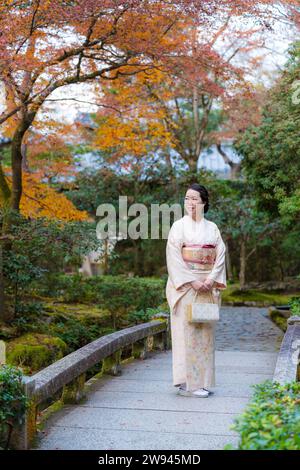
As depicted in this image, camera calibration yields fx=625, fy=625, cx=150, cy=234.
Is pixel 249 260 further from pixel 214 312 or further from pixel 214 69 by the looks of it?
pixel 214 312

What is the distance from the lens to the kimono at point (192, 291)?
19.5 ft

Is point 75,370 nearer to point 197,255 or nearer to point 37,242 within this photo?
point 197,255

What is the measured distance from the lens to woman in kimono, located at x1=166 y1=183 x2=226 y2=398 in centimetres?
593

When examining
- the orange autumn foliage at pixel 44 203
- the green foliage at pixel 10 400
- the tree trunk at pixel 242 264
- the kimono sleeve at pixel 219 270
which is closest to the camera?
the green foliage at pixel 10 400

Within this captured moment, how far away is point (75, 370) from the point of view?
5.54m

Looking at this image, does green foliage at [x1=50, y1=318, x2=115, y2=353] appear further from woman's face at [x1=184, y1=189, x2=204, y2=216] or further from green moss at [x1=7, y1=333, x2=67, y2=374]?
woman's face at [x1=184, y1=189, x2=204, y2=216]

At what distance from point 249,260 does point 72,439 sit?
21098 millimetres

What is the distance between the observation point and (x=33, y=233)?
963 cm

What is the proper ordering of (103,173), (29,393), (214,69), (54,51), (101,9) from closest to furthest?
(29,393)
(101,9)
(54,51)
(214,69)
(103,173)

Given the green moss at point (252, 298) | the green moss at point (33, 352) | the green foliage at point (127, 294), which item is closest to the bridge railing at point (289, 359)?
the green moss at point (33, 352)

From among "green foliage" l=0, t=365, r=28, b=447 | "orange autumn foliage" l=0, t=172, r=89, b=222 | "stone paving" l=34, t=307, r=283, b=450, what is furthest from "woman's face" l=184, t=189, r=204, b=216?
"orange autumn foliage" l=0, t=172, r=89, b=222

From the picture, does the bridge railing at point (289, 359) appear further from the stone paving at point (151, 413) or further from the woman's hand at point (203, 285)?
Result: the woman's hand at point (203, 285)

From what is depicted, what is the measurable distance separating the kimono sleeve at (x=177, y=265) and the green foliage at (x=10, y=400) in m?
2.18
